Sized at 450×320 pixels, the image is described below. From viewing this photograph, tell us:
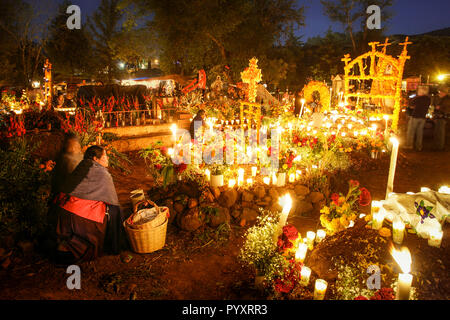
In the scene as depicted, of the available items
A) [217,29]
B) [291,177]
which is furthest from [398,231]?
[217,29]

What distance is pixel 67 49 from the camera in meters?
27.3

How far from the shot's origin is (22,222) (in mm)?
4254

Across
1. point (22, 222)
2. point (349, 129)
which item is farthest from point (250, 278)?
point (349, 129)

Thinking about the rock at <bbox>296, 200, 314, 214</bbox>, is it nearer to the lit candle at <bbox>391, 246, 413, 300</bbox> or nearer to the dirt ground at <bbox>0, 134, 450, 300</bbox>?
the dirt ground at <bbox>0, 134, 450, 300</bbox>

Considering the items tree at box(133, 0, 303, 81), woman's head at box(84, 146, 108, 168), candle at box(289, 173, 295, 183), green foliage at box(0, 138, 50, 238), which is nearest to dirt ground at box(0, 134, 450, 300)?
green foliage at box(0, 138, 50, 238)

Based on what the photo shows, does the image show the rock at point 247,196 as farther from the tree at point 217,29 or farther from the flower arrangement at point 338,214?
the tree at point 217,29

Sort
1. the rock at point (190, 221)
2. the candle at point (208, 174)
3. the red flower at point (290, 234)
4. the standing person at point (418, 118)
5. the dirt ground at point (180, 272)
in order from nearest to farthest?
the dirt ground at point (180, 272) → the red flower at point (290, 234) → the rock at point (190, 221) → the candle at point (208, 174) → the standing person at point (418, 118)

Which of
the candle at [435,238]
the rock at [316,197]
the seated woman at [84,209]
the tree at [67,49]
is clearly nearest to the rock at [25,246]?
the seated woman at [84,209]

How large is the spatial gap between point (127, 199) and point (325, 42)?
100 feet

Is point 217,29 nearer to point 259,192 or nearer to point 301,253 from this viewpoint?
point 259,192

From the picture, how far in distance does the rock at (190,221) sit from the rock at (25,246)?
2.08 metres

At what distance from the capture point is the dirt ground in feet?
10.6

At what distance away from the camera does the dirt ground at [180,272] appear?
3217mm

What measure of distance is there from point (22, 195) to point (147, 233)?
219cm
